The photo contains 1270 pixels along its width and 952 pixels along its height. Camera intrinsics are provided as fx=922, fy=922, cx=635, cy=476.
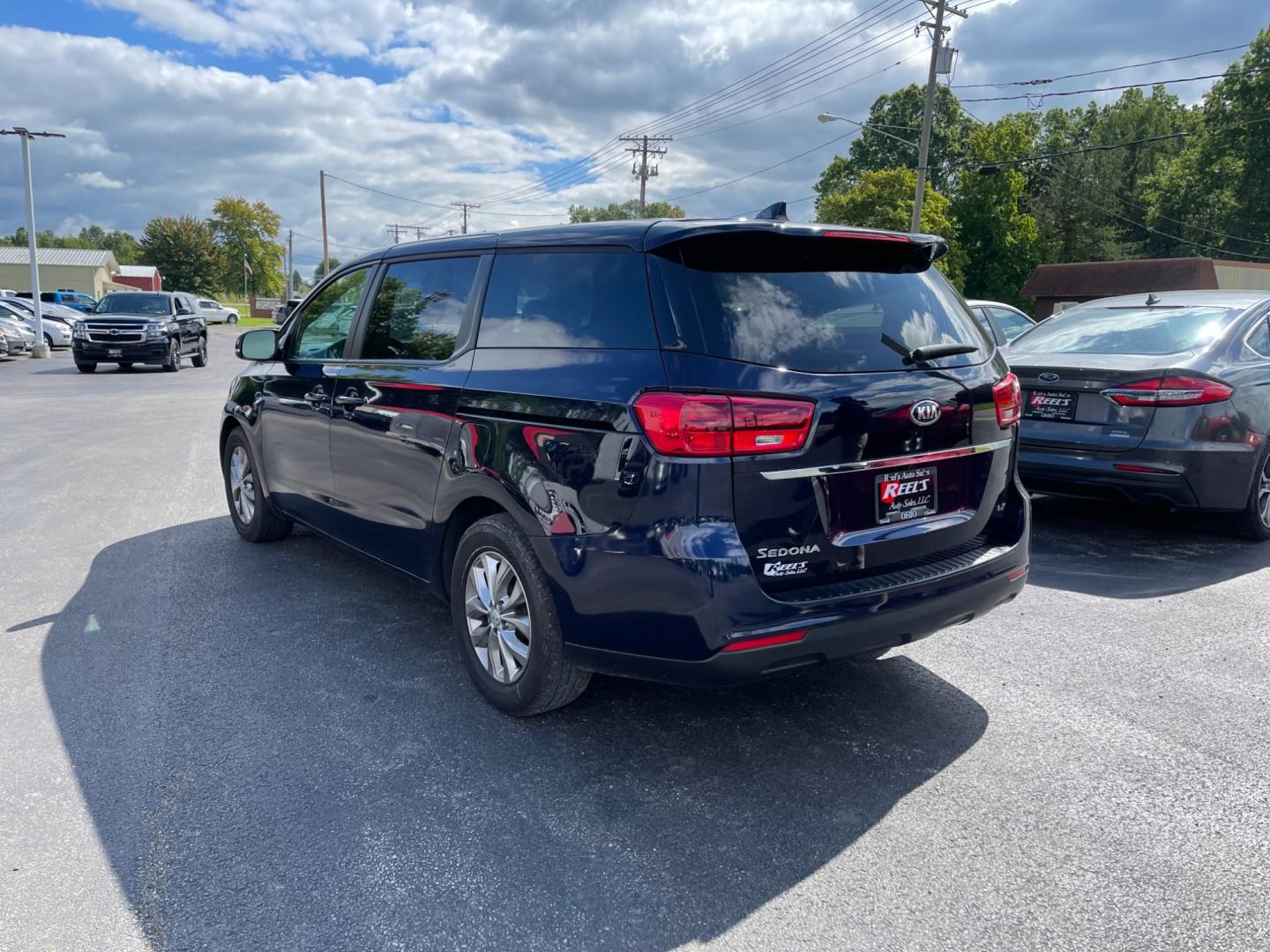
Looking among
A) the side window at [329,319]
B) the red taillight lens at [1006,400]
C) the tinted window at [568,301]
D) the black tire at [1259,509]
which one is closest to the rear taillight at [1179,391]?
the black tire at [1259,509]

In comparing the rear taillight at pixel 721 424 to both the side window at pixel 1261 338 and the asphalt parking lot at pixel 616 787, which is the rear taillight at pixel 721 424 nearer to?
the asphalt parking lot at pixel 616 787

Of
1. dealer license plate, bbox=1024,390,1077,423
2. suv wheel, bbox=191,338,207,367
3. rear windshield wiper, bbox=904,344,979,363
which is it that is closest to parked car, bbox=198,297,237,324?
suv wheel, bbox=191,338,207,367

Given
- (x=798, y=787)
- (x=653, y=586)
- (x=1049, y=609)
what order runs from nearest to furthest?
1. (x=653, y=586)
2. (x=798, y=787)
3. (x=1049, y=609)

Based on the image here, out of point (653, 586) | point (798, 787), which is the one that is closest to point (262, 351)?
point (653, 586)

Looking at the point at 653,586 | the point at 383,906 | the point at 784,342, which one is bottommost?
the point at 383,906

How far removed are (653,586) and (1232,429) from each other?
4740 millimetres

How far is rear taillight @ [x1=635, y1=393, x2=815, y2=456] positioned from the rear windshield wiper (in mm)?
659

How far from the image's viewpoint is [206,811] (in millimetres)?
2934

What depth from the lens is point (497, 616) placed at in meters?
3.60

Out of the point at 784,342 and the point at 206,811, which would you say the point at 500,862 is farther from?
the point at 784,342

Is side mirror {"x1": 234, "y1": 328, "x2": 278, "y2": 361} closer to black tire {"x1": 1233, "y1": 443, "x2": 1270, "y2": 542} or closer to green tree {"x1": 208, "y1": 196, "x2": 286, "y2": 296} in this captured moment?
black tire {"x1": 1233, "y1": 443, "x2": 1270, "y2": 542}

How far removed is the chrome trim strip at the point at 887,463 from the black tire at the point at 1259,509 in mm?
3565

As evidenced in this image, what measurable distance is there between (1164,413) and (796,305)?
3.79 meters

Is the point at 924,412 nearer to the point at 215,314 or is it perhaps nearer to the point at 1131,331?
the point at 1131,331
